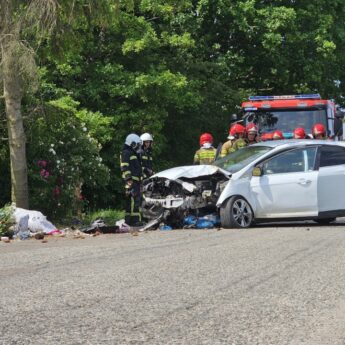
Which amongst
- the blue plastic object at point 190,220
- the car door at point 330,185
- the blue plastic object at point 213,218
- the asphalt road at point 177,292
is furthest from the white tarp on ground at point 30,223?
the car door at point 330,185

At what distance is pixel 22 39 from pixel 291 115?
26.0 feet

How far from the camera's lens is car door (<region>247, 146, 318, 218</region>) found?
39.2 feet

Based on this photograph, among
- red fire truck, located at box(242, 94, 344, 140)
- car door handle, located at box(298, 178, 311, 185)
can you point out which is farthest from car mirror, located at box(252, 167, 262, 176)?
red fire truck, located at box(242, 94, 344, 140)

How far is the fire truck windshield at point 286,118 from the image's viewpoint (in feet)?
57.3

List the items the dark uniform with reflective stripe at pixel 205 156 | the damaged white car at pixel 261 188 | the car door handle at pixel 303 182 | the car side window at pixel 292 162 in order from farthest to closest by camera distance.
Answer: the dark uniform with reflective stripe at pixel 205 156 → the car side window at pixel 292 162 → the car door handle at pixel 303 182 → the damaged white car at pixel 261 188

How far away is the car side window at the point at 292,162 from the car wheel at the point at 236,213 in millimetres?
759

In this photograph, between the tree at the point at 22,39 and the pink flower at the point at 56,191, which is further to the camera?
the pink flower at the point at 56,191

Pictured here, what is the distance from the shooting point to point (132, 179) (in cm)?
1319

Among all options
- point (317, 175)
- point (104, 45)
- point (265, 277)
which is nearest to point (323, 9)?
point (104, 45)

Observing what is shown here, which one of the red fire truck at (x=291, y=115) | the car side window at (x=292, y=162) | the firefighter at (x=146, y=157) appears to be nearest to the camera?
the car side window at (x=292, y=162)

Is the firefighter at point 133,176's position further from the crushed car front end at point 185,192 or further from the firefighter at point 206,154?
the firefighter at point 206,154

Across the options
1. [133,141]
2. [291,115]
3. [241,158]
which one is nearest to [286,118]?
[291,115]

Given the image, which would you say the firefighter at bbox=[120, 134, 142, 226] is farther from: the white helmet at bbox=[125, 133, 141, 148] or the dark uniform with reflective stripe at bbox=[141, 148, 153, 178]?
the dark uniform with reflective stripe at bbox=[141, 148, 153, 178]

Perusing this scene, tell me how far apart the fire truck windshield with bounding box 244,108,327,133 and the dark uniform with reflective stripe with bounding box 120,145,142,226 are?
204 inches
